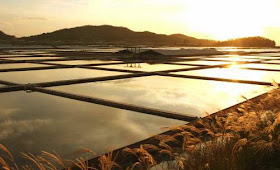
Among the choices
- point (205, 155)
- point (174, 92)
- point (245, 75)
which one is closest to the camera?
point (205, 155)

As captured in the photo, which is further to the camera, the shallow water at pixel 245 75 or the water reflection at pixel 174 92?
the shallow water at pixel 245 75

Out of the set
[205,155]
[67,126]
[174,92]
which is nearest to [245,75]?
[174,92]

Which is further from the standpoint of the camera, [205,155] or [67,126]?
[67,126]

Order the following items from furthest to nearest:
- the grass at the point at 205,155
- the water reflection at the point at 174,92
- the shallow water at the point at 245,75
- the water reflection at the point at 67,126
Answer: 1. the shallow water at the point at 245,75
2. the water reflection at the point at 174,92
3. the water reflection at the point at 67,126
4. the grass at the point at 205,155

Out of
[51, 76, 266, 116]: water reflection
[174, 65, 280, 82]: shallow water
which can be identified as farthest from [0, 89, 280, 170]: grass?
[174, 65, 280, 82]: shallow water

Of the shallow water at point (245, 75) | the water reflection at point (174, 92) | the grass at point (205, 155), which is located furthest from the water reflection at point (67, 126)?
the shallow water at point (245, 75)

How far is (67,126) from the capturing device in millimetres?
4785

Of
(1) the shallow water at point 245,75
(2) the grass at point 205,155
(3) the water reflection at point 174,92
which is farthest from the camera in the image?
(1) the shallow water at point 245,75

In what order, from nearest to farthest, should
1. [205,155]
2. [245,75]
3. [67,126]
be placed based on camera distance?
1. [205,155]
2. [67,126]
3. [245,75]

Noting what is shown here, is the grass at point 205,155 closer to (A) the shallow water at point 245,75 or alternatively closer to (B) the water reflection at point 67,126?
(B) the water reflection at point 67,126

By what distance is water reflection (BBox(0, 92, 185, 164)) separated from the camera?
3963 mm

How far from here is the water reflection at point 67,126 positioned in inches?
156

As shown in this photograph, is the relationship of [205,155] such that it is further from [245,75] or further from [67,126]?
[245,75]

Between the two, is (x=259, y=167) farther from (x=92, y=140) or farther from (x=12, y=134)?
(x=12, y=134)
